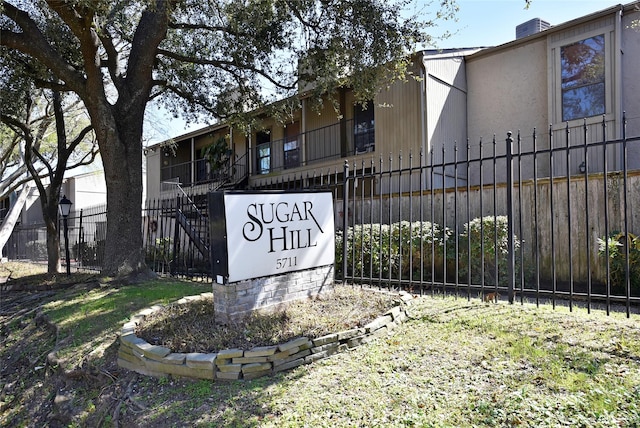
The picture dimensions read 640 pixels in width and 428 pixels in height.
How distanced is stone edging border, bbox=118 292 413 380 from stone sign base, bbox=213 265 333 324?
682 mm

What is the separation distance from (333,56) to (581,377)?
752cm

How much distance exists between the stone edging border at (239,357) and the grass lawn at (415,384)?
8cm

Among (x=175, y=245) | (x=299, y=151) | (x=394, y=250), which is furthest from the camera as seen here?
(x=299, y=151)

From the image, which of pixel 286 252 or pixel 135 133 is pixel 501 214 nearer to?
pixel 286 252

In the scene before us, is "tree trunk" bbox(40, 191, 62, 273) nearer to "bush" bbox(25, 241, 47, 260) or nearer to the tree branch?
the tree branch

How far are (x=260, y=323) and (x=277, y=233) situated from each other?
3.62 feet

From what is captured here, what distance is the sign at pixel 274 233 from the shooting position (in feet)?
14.5

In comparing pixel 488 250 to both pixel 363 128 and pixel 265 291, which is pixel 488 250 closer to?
pixel 265 291

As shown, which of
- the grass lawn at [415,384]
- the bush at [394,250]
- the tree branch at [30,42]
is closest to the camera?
→ the grass lawn at [415,384]

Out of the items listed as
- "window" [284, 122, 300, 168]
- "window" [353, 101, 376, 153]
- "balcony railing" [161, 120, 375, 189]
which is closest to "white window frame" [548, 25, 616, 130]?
"balcony railing" [161, 120, 375, 189]

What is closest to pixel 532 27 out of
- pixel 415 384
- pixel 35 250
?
pixel 415 384

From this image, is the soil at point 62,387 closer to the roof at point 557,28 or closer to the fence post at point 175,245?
the fence post at point 175,245

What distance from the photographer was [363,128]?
13.6 meters

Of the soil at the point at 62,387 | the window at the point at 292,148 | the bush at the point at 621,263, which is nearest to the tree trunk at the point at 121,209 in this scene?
the soil at the point at 62,387
